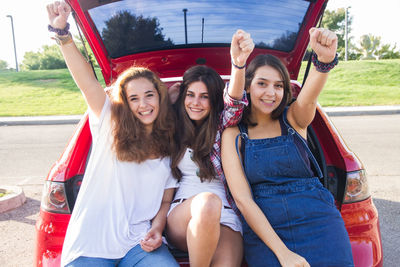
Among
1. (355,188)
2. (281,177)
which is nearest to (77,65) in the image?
(281,177)

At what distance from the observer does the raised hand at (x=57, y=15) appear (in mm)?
1810

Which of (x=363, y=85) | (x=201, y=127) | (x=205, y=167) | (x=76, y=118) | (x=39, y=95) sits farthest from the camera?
(x=363, y=85)

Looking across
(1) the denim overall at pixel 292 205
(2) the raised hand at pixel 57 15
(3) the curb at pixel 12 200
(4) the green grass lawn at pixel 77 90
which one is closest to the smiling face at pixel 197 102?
(1) the denim overall at pixel 292 205

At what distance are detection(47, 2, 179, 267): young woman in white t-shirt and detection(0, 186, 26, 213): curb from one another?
2583mm

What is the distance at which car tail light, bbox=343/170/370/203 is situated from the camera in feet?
6.47

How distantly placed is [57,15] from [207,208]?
4.49 ft

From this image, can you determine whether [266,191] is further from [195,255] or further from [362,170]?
[362,170]

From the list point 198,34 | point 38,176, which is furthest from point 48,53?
point 198,34

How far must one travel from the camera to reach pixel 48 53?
33.8 m

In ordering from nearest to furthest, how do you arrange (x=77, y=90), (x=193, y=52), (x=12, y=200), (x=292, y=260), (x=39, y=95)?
(x=292, y=260) < (x=193, y=52) < (x=12, y=200) < (x=39, y=95) < (x=77, y=90)

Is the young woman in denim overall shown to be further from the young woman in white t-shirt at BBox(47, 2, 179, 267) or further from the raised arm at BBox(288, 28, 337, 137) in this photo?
the young woman in white t-shirt at BBox(47, 2, 179, 267)

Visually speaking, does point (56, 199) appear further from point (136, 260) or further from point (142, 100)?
point (142, 100)

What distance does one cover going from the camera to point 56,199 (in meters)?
1.95

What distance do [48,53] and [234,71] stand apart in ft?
120
